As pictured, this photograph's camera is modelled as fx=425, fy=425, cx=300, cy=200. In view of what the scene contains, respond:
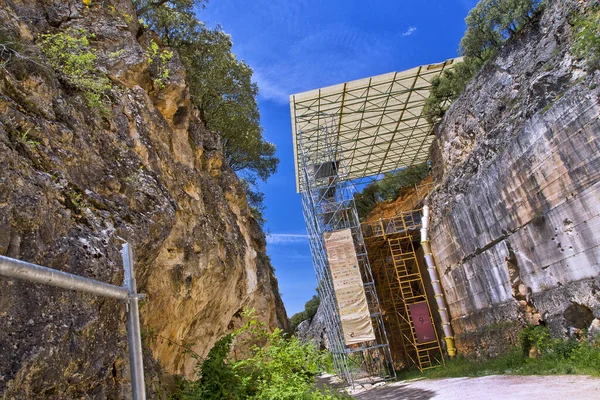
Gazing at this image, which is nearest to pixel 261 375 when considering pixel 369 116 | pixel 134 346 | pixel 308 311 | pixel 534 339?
pixel 134 346

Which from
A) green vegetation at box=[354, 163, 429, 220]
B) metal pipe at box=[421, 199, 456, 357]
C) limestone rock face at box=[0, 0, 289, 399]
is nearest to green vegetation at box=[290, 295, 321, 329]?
green vegetation at box=[354, 163, 429, 220]

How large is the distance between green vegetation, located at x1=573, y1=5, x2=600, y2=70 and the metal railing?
33.2 ft

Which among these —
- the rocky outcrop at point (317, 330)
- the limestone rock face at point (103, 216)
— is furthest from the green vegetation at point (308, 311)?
the limestone rock face at point (103, 216)

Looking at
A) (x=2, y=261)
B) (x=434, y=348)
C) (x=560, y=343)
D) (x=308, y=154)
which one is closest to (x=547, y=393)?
(x=560, y=343)

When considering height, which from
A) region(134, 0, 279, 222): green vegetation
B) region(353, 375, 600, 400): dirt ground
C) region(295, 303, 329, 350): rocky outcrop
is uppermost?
region(134, 0, 279, 222): green vegetation

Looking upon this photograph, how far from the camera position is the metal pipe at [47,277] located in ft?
5.17

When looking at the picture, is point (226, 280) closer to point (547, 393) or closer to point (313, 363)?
point (313, 363)

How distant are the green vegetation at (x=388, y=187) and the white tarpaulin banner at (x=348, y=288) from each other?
10514mm

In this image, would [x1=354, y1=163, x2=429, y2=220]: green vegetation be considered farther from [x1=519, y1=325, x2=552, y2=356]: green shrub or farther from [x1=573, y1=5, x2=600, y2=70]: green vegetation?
[x1=573, y1=5, x2=600, y2=70]: green vegetation

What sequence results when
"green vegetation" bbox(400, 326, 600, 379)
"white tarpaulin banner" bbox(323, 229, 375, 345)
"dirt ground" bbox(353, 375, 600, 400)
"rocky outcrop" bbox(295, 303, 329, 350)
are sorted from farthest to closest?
"rocky outcrop" bbox(295, 303, 329, 350)
"white tarpaulin banner" bbox(323, 229, 375, 345)
"green vegetation" bbox(400, 326, 600, 379)
"dirt ground" bbox(353, 375, 600, 400)

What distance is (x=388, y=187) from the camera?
28.9 m

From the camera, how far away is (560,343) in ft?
33.7

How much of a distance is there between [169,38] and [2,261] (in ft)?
40.0

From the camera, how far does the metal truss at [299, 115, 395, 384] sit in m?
17.7
